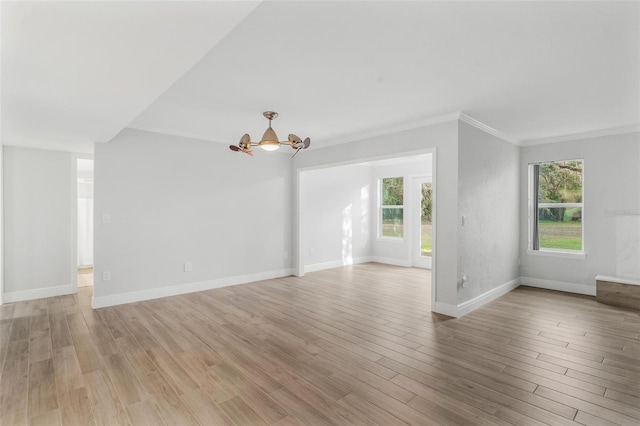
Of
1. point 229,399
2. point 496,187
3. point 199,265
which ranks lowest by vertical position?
point 229,399

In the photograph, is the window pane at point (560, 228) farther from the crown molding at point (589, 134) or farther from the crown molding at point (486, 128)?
the crown molding at point (486, 128)

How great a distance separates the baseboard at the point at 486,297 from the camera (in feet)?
13.7

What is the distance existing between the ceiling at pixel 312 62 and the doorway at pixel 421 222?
3259 mm

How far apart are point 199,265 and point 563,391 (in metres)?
4.84

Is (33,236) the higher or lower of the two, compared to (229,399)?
higher

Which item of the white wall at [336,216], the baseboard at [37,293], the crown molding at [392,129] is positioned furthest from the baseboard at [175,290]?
the crown molding at [392,129]

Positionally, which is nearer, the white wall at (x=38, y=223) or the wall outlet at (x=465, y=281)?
the wall outlet at (x=465, y=281)

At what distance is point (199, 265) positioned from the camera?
535 centimetres

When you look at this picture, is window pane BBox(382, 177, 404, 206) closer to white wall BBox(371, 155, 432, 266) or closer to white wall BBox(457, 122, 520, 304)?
white wall BBox(371, 155, 432, 266)

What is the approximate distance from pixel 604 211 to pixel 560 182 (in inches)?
31.3

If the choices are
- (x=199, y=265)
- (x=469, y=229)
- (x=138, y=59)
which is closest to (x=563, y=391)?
(x=469, y=229)

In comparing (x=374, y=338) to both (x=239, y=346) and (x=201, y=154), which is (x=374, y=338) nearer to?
(x=239, y=346)

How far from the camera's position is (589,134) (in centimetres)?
505

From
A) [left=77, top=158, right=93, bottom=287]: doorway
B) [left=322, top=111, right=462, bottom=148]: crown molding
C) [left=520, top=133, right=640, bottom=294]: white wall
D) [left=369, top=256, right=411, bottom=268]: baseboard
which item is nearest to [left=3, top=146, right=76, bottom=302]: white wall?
[left=77, top=158, right=93, bottom=287]: doorway
